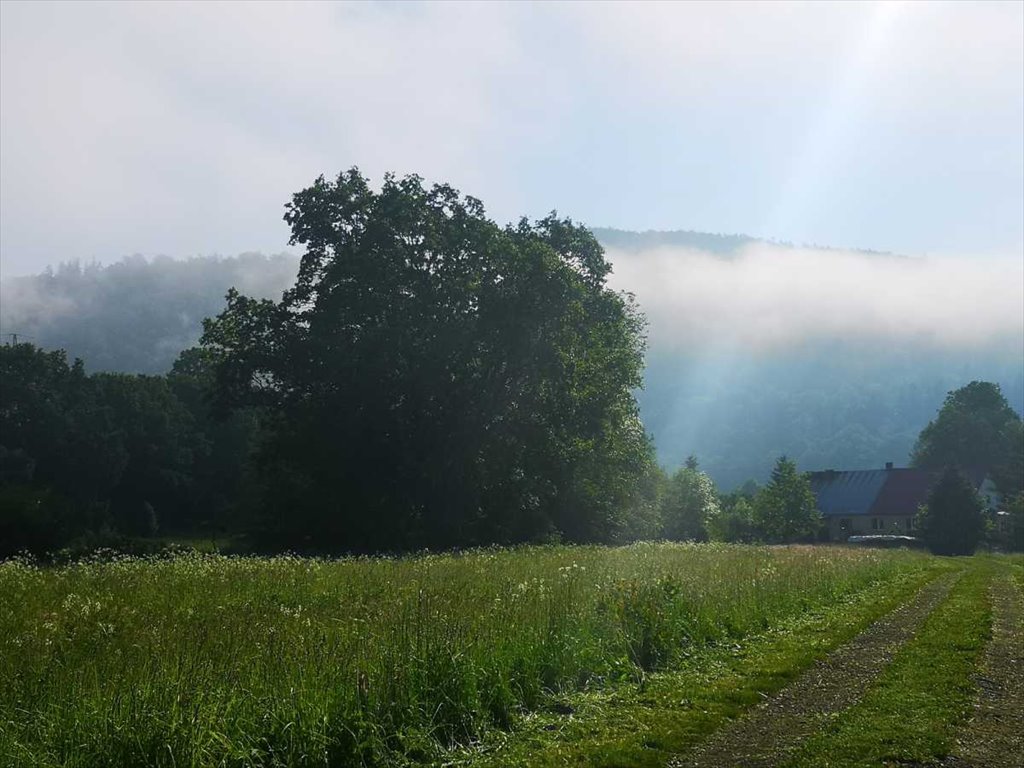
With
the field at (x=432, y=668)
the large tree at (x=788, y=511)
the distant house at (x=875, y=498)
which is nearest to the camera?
the field at (x=432, y=668)

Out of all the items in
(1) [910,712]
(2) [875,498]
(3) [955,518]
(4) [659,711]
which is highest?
(2) [875,498]

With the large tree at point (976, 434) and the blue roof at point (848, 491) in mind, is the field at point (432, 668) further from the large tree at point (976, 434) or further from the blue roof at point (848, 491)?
the large tree at point (976, 434)

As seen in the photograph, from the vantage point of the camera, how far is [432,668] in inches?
342

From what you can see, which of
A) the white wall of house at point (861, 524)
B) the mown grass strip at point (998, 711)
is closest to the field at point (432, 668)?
the mown grass strip at point (998, 711)

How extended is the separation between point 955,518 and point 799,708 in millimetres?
69864

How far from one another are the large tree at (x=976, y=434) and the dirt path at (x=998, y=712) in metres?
129

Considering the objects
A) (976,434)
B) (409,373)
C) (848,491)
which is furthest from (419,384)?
(976,434)

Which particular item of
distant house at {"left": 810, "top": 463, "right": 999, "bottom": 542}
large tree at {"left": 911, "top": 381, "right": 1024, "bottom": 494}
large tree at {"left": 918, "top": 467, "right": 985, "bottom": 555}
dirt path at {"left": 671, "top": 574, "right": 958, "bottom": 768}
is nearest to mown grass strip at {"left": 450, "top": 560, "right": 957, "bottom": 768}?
dirt path at {"left": 671, "top": 574, "right": 958, "bottom": 768}

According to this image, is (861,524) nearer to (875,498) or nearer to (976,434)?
(875,498)

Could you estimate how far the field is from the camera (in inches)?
279

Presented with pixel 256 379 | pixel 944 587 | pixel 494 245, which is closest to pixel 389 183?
pixel 494 245

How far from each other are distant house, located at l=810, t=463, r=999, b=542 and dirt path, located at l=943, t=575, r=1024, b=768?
4433 inches

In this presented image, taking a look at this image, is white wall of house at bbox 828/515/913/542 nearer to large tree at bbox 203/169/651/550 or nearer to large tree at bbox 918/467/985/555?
large tree at bbox 918/467/985/555

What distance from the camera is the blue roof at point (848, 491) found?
5002 inches
